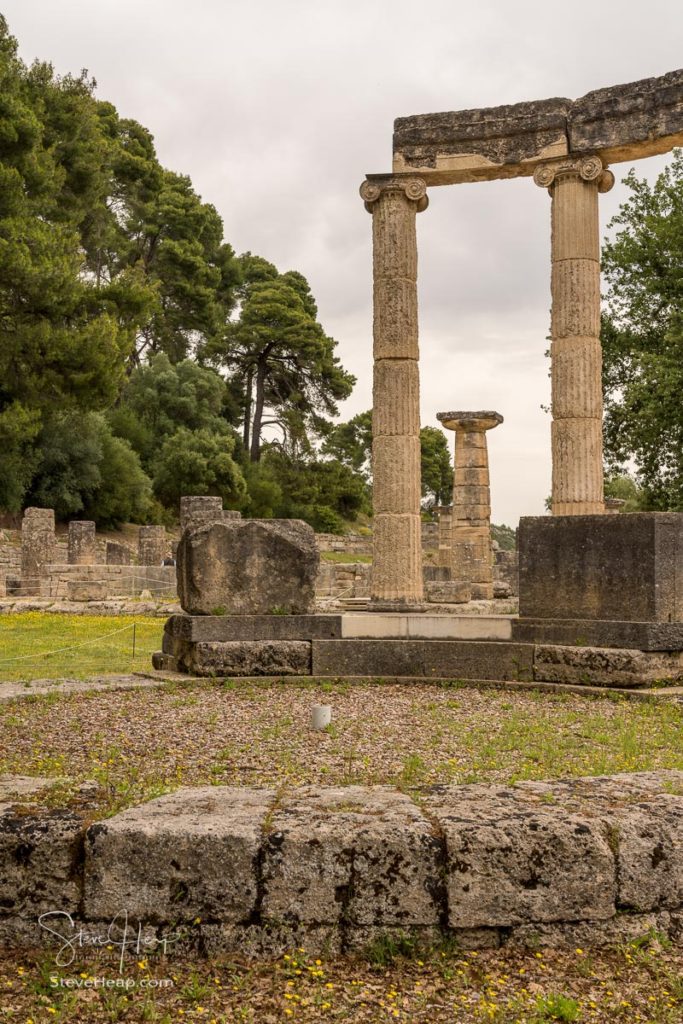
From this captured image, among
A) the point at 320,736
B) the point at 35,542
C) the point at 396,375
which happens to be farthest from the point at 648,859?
the point at 35,542

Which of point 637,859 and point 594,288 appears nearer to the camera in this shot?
point 637,859

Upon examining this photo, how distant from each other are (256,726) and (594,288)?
9191 millimetres

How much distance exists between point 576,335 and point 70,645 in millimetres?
8704

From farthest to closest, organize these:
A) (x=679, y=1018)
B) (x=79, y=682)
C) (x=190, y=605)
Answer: (x=190, y=605) → (x=79, y=682) → (x=679, y=1018)

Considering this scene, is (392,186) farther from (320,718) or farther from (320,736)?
(320,736)

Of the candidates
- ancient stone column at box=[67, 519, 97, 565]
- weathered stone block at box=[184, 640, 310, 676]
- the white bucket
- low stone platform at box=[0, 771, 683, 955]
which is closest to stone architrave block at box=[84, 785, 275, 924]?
low stone platform at box=[0, 771, 683, 955]

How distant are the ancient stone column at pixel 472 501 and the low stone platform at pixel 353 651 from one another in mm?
14984

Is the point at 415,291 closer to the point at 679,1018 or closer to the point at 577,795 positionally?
the point at 577,795

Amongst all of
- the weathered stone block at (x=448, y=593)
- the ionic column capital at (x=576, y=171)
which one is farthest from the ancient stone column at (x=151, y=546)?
the ionic column capital at (x=576, y=171)

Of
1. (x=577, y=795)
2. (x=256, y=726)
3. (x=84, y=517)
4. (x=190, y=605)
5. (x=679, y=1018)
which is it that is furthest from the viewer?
(x=84, y=517)

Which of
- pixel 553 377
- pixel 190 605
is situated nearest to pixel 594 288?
pixel 553 377

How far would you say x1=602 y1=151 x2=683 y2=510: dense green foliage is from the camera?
81.5 ft

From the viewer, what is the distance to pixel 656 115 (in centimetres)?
1353

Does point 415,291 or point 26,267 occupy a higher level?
point 26,267
